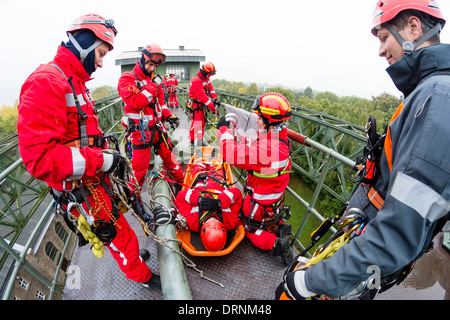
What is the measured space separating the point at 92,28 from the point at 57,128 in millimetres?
1034

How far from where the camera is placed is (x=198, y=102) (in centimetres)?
661

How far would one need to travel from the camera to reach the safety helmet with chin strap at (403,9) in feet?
3.95

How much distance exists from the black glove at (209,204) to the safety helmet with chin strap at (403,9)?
94.5 inches

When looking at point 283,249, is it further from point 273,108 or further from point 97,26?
point 97,26

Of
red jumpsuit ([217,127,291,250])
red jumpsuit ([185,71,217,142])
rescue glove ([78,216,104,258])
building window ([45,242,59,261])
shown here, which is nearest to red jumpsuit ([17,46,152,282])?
rescue glove ([78,216,104,258])

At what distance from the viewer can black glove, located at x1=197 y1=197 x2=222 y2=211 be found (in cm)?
292

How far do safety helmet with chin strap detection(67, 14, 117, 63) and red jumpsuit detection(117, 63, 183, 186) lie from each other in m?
1.80

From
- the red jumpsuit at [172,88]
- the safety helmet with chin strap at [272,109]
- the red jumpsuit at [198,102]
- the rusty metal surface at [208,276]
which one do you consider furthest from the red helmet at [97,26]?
the red jumpsuit at [172,88]

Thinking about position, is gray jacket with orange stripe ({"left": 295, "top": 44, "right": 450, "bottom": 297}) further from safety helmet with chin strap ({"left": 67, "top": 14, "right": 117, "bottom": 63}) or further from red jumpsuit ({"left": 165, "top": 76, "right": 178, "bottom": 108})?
red jumpsuit ({"left": 165, "top": 76, "right": 178, "bottom": 108})

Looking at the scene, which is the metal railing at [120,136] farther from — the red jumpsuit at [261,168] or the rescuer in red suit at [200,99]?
the rescuer in red suit at [200,99]

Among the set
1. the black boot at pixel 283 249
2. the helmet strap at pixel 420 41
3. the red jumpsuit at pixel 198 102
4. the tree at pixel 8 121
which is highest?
the helmet strap at pixel 420 41
